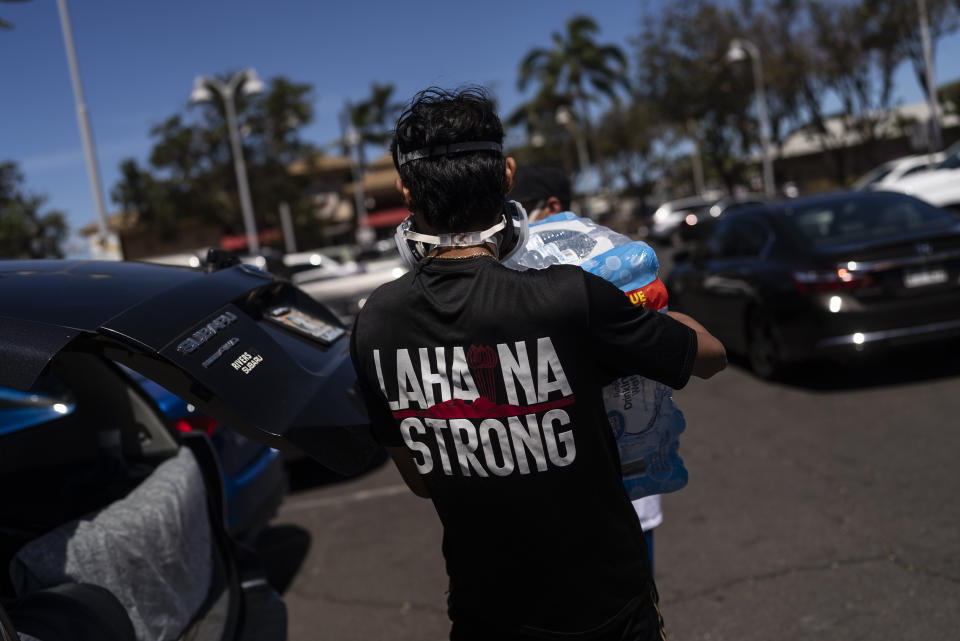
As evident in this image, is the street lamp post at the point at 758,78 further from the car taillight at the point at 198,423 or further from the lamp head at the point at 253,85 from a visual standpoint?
the car taillight at the point at 198,423

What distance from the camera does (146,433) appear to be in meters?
3.49

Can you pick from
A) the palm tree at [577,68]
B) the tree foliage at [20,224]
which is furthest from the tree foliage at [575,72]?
the tree foliage at [20,224]

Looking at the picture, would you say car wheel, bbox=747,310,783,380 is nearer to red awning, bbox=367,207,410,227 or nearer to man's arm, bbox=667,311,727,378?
man's arm, bbox=667,311,727,378

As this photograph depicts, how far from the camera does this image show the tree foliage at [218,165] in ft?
117

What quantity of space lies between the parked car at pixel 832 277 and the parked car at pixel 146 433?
4.74 meters

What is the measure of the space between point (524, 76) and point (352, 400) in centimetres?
4938

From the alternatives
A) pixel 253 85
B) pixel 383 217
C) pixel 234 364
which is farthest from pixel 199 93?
pixel 383 217

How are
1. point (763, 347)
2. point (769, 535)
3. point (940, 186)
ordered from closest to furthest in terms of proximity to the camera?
point (769, 535), point (763, 347), point (940, 186)

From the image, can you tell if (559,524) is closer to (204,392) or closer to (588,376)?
(588,376)

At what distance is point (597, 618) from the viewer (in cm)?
178

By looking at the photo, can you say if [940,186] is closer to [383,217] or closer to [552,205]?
[552,205]

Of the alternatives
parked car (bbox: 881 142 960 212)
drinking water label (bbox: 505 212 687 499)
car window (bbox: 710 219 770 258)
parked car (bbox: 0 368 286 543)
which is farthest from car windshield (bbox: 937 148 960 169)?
drinking water label (bbox: 505 212 687 499)

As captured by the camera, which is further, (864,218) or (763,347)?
(763,347)

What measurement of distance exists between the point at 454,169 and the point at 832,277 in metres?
5.43
